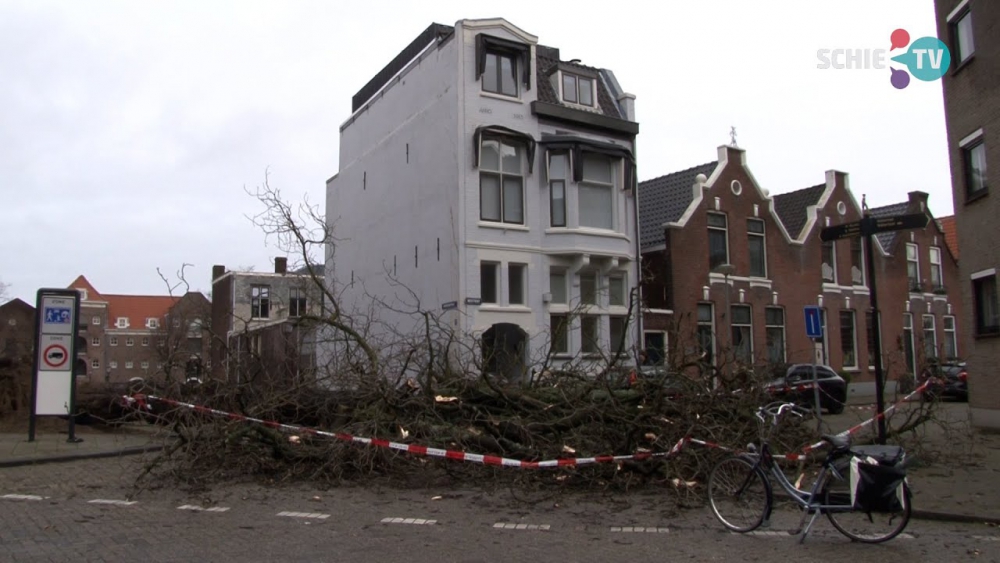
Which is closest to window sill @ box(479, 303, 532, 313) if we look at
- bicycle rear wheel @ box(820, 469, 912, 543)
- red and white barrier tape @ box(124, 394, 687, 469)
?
red and white barrier tape @ box(124, 394, 687, 469)

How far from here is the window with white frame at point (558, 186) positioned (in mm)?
24312

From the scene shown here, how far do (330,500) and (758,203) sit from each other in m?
24.6

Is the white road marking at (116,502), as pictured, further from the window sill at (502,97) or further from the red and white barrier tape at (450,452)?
the window sill at (502,97)

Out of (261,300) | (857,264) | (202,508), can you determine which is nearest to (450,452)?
(202,508)

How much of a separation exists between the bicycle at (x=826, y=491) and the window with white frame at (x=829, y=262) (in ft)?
88.2

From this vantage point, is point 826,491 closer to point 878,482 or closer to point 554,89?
point 878,482

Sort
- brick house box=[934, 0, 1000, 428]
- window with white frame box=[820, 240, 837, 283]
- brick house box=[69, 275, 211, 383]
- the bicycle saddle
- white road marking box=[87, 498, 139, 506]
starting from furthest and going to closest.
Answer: brick house box=[69, 275, 211, 383] → window with white frame box=[820, 240, 837, 283] → brick house box=[934, 0, 1000, 428] → white road marking box=[87, 498, 139, 506] → the bicycle saddle

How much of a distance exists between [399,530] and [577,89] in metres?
20.0

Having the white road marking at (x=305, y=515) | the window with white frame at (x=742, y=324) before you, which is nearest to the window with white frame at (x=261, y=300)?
the window with white frame at (x=742, y=324)

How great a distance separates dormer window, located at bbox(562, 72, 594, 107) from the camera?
25.8 meters

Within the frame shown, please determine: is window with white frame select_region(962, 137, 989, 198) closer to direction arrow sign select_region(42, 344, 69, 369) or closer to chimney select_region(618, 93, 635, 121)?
chimney select_region(618, 93, 635, 121)

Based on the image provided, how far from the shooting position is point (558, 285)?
24.6 metres

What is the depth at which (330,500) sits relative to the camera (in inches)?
376

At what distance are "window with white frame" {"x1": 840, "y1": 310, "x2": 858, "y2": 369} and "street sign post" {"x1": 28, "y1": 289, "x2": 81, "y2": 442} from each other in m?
27.4
